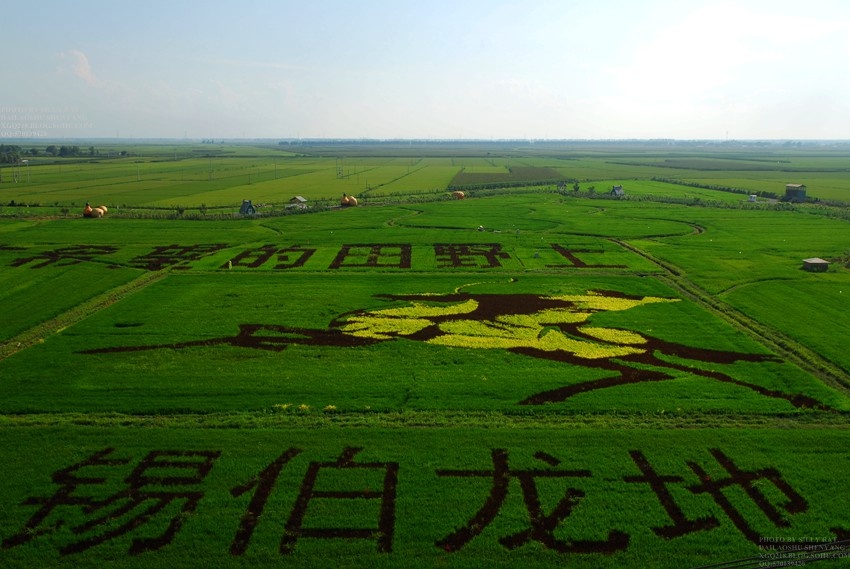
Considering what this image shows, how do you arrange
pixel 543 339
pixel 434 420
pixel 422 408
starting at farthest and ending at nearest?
pixel 543 339, pixel 422 408, pixel 434 420

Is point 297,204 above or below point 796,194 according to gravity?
below

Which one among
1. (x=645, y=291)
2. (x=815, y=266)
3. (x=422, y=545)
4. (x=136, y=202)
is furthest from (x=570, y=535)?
(x=136, y=202)

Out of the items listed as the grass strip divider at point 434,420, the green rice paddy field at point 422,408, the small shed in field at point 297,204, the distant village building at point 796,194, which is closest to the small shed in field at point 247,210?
the small shed in field at point 297,204

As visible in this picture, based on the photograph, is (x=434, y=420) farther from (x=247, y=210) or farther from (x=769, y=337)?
(x=247, y=210)

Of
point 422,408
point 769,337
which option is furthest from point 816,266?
point 422,408

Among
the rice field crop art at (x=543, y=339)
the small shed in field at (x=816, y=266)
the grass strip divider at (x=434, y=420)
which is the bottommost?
the grass strip divider at (x=434, y=420)

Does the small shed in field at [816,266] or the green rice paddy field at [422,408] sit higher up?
the small shed in field at [816,266]

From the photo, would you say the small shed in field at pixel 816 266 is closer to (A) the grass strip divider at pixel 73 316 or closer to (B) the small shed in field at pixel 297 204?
(A) the grass strip divider at pixel 73 316
